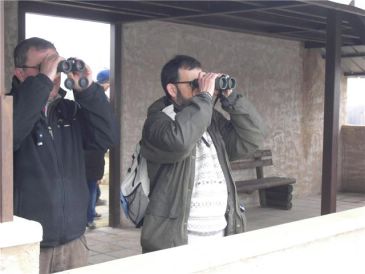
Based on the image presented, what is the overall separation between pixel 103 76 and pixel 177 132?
430 cm

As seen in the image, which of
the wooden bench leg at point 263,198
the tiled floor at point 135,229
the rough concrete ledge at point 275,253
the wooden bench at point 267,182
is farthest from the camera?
the wooden bench leg at point 263,198

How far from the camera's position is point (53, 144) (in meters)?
2.44

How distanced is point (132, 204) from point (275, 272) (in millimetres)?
761

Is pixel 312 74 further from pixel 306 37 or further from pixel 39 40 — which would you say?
pixel 39 40

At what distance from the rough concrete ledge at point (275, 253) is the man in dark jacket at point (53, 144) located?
35 cm

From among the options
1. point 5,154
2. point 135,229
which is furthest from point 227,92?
point 135,229

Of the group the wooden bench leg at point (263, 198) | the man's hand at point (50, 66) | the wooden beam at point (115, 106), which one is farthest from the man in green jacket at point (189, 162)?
the wooden bench leg at point (263, 198)

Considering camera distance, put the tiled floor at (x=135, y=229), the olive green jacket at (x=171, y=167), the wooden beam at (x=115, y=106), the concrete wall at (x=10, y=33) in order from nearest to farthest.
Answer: the olive green jacket at (x=171, y=167), the concrete wall at (x=10, y=33), the tiled floor at (x=135, y=229), the wooden beam at (x=115, y=106)

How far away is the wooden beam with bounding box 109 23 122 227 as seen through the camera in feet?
19.6

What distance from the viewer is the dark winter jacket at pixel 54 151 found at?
7.50 feet

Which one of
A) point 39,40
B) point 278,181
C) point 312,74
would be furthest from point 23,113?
point 312,74

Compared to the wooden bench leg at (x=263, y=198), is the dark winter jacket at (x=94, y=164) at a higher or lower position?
higher

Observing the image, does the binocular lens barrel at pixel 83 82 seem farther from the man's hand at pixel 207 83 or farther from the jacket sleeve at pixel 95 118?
the man's hand at pixel 207 83

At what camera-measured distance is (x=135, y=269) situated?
2.12 metres
